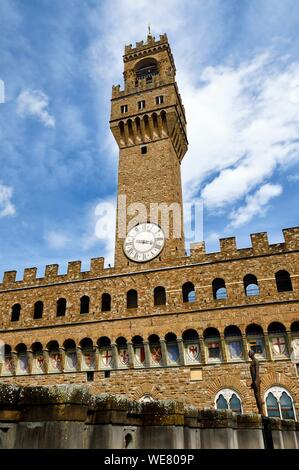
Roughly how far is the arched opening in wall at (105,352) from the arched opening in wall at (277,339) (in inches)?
323

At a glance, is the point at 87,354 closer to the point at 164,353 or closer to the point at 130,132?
the point at 164,353

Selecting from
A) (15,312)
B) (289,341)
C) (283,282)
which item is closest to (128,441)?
(289,341)

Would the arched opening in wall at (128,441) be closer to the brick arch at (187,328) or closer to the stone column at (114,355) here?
the brick arch at (187,328)

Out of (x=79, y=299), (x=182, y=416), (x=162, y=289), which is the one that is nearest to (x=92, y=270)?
(x=79, y=299)

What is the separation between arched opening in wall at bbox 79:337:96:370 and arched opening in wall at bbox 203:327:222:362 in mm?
6137

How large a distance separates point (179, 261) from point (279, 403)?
8232 mm

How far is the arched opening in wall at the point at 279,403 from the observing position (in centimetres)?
1617

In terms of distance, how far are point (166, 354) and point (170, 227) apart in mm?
7746

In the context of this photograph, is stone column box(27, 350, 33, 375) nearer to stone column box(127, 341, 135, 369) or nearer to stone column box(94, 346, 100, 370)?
Answer: stone column box(94, 346, 100, 370)

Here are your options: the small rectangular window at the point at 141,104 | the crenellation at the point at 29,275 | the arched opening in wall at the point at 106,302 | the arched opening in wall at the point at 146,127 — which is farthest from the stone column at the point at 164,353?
the small rectangular window at the point at 141,104

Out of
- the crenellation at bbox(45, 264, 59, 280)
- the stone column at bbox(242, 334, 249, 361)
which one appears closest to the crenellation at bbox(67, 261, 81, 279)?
the crenellation at bbox(45, 264, 59, 280)

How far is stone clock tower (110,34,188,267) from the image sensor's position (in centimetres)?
2259

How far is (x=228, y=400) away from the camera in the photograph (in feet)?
56.0

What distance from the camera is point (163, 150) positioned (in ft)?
84.2
